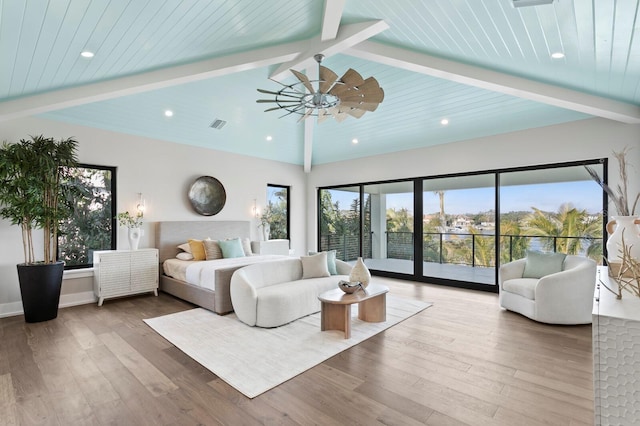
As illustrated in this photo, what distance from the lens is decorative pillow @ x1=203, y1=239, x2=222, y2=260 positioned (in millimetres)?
5816

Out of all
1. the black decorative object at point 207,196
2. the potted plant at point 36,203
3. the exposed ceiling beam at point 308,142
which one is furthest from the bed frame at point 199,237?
the exposed ceiling beam at point 308,142

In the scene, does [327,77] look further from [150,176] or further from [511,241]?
[511,241]

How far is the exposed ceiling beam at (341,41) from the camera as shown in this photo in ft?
11.0

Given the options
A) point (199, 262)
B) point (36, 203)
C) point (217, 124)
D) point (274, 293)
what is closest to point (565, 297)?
point (274, 293)

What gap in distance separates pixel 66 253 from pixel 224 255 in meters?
2.44

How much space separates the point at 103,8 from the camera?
2.53 m

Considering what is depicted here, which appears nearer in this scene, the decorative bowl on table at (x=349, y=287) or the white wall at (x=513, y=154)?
the decorative bowl on table at (x=349, y=287)

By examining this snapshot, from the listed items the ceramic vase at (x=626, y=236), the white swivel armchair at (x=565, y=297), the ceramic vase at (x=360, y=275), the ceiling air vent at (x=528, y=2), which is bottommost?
the white swivel armchair at (x=565, y=297)

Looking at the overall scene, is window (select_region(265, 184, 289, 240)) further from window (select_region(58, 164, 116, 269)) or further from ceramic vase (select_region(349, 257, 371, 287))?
ceramic vase (select_region(349, 257, 371, 287))

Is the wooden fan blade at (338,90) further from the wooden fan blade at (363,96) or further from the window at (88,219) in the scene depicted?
the window at (88,219)

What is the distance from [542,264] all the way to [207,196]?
6.11 meters

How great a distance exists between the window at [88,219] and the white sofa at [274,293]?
9.58 feet

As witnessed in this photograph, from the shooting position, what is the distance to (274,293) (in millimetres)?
4008

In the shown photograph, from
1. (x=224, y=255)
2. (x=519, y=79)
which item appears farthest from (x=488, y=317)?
(x=224, y=255)
